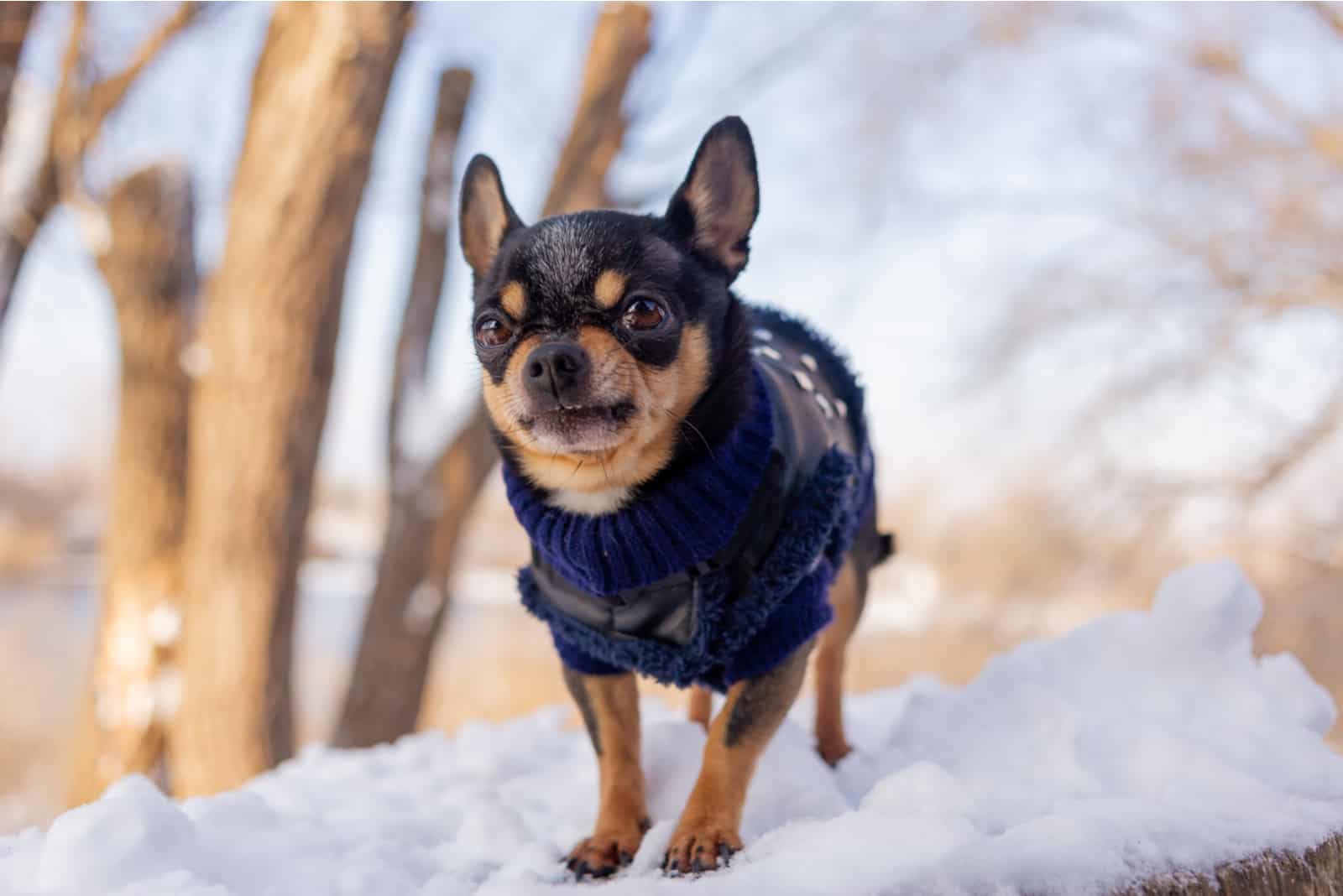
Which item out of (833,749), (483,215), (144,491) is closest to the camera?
(483,215)

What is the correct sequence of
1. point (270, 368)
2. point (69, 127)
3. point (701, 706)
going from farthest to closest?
point (69, 127), point (270, 368), point (701, 706)

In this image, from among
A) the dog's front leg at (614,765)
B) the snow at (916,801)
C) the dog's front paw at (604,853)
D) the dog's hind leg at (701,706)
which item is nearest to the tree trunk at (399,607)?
the snow at (916,801)

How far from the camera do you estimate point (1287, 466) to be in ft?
21.1

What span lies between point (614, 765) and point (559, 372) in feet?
2.58

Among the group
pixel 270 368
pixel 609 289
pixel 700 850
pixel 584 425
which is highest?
pixel 609 289

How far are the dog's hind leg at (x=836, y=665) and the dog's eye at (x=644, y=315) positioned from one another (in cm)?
89

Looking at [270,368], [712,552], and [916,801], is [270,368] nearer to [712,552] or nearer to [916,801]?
[712,552]

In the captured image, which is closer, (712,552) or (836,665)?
(712,552)

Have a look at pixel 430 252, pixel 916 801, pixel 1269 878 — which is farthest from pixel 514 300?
pixel 430 252

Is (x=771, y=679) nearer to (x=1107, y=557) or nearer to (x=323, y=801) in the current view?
(x=323, y=801)

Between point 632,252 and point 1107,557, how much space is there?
6.60m

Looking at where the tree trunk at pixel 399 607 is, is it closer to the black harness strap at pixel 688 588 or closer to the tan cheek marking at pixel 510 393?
the tan cheek marking at pixel 510 393

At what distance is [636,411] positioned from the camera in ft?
5.21

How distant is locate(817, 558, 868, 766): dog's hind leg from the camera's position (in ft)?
7.44
